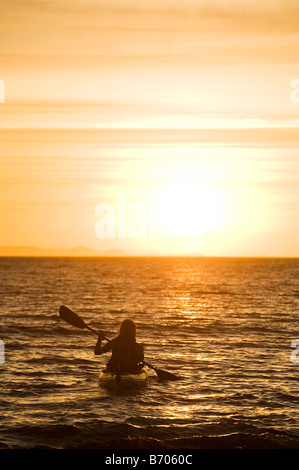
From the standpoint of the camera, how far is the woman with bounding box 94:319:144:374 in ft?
61.1

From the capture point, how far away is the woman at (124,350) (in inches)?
733

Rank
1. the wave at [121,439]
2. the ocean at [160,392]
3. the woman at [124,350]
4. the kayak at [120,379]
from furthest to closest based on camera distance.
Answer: the kayak at [120,379], the woman at [124,350], the ocean at [160,392], the wave at [121,439]

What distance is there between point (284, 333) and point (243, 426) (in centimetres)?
1939

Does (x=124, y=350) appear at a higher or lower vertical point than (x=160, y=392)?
higher

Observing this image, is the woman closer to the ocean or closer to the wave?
the ocean

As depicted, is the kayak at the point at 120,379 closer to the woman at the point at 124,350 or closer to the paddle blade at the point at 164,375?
the woman at the point at 124,350

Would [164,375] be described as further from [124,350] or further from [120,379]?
[124,350]

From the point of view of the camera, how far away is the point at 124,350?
19.0 meters
